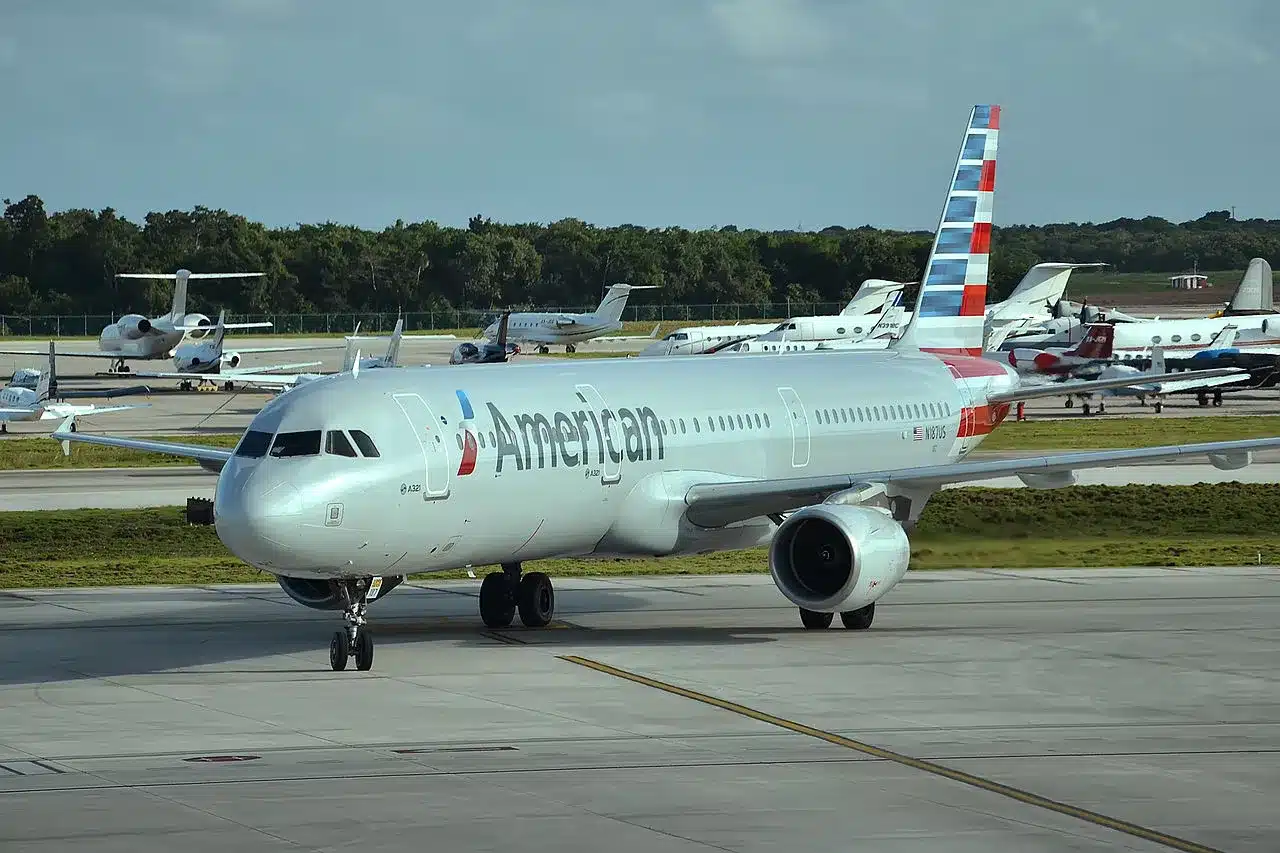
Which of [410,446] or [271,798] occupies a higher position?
[410,446]

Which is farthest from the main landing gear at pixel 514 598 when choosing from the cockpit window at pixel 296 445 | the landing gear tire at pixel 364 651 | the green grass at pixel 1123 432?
the green grass at pixel 1123 432

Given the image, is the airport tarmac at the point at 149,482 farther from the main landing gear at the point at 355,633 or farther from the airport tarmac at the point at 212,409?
the main landing gear at the point at 355,633

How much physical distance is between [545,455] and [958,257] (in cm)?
1484

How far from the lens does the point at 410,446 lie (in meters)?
24.6

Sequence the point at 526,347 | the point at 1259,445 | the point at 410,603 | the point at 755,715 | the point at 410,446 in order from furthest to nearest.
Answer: the point at 526,347 < the point at 410,603 < the point at 1259,445 < the point at 410,446 < the point at 755,715

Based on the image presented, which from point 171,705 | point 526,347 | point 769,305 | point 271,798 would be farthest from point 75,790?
point 769,305

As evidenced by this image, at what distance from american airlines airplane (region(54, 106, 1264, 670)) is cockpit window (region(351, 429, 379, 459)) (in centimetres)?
2

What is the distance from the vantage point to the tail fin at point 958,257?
1515 inches

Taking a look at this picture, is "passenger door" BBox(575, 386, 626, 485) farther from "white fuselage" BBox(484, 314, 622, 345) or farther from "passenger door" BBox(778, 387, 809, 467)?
"white fuselage" BBox(484, 314, 622, 345)

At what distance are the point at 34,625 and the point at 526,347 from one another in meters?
114

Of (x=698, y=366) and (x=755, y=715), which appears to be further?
(x=698, y=366)

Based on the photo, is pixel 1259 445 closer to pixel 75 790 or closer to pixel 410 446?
pixel 410 446

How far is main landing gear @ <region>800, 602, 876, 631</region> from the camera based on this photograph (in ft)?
95.0

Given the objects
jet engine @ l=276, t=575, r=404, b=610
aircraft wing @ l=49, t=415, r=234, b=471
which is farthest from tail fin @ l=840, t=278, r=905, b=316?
jet engine @ l=276, t=575, r=404, b=610
